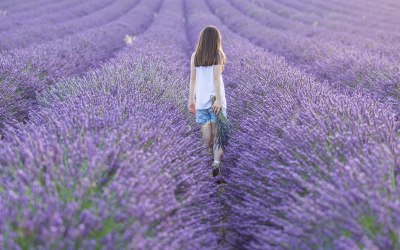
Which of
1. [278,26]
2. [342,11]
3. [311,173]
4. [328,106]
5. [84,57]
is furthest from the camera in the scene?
[342,11]

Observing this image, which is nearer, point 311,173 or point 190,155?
point 311,173

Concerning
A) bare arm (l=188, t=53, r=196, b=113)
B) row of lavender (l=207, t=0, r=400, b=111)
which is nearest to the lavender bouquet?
bare arm (l=188, t=53, r=196, b=113)

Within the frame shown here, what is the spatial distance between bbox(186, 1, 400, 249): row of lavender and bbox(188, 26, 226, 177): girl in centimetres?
29

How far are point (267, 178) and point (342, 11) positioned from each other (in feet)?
48.3

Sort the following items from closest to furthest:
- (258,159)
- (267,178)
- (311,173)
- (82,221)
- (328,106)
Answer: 1. (82,221)
2. (311,173)
3. (267,178)
4. (258,159)
5. (328,106)

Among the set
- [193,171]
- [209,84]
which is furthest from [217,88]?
[193,171]

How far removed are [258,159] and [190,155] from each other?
43cm

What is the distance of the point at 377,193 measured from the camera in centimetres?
166

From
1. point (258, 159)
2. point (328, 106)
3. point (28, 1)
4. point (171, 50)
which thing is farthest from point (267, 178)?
point (28, 1)

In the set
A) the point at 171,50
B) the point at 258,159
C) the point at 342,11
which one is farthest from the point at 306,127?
the point at 342,11

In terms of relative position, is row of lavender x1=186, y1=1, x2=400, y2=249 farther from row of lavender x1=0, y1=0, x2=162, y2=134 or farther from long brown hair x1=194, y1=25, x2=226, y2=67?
row of lavender x1=0, y1=0, x2=162, y2=134

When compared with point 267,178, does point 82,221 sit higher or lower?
higher

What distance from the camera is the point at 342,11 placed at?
51.1 feet

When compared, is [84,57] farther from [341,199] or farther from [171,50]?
[341,199]
